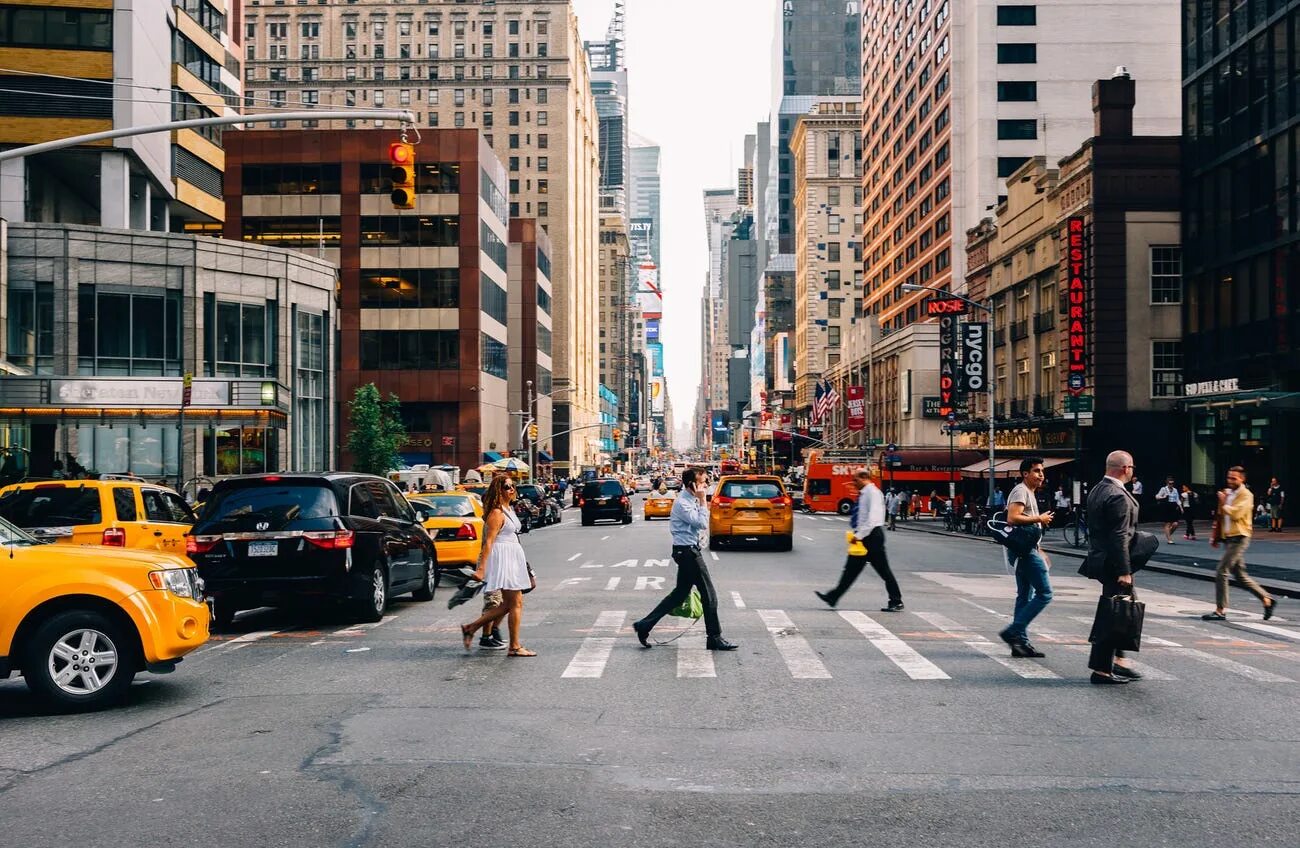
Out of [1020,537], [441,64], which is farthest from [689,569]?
[441,64]

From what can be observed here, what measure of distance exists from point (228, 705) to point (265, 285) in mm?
41037

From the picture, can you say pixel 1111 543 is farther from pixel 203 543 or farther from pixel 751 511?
pixel 751 511

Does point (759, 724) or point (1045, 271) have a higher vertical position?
A: point (1045, 271)

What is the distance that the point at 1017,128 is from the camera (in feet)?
263

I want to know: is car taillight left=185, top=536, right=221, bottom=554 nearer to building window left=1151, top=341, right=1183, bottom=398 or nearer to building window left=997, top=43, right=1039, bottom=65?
building window left=1151, top=341, right=1183, bottom=398

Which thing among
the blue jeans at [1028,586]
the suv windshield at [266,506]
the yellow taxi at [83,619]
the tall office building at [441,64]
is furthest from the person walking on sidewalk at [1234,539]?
the tall office building at [441,64]

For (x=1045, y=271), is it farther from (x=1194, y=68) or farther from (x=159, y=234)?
(x=159, y=234)

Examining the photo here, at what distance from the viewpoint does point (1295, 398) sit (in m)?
35.3

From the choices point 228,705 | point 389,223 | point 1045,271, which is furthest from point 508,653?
point 389,223

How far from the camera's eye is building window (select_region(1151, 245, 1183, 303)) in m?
49.7

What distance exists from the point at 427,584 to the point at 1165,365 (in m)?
40.9

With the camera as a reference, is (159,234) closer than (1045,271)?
Yes

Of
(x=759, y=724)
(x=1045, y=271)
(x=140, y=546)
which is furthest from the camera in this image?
(x=1045, y=271)

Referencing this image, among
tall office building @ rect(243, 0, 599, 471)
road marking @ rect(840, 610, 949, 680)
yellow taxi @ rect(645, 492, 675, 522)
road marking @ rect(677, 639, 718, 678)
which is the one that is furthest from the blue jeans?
tall office building @ rect(243, 0, 599, 471)
